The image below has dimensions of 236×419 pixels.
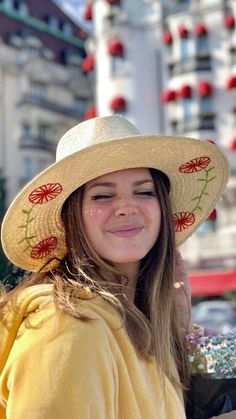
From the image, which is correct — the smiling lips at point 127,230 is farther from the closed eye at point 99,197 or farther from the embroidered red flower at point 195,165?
the embroidered red flower at point 195,165

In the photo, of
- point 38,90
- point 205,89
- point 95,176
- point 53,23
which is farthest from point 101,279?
point 53,23

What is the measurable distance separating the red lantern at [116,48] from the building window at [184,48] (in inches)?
96.6

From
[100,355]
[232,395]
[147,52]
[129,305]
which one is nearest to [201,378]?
[232,395]

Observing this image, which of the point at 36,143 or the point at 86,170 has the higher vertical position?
the point at 36,143

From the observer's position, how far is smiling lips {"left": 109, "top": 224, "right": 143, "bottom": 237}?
6.98ft

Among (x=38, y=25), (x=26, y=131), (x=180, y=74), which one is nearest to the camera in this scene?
(x=180, y=74)

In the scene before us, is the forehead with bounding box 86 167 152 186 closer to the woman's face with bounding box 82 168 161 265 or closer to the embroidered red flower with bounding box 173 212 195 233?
the woman's face with bounding box 82 168 161 265

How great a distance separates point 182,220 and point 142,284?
0.50 m

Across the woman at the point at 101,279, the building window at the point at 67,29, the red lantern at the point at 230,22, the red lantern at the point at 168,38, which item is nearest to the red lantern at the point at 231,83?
the red lantern at the point at 230,22

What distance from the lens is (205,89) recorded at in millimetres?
29969

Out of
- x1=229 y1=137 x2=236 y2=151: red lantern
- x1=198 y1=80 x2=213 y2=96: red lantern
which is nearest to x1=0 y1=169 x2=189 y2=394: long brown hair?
x1=229 y1=137 x2=236 y2=151: red lantern

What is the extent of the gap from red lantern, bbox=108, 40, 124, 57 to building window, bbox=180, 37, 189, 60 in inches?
96.6

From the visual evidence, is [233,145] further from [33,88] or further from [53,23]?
[53,23]

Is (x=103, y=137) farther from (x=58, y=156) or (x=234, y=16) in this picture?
(x=234, y=16)
